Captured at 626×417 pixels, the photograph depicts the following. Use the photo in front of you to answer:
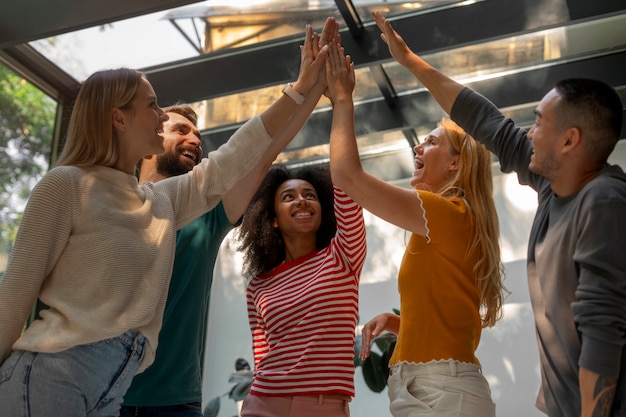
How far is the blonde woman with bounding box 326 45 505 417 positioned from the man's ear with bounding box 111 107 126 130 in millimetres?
584

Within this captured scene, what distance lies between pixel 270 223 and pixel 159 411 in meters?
0.91

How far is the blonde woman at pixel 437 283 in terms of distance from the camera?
81.7 inches

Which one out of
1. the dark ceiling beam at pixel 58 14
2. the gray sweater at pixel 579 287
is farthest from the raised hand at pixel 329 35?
the dark ceiling beam at pixel 58 14

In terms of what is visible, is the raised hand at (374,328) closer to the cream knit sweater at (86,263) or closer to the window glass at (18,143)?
the cream knit sweater at (86,263)

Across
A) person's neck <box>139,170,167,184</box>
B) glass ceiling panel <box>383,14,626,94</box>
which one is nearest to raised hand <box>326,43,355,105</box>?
person's neck <box>139,170,167,184</box>

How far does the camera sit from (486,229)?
223 cm

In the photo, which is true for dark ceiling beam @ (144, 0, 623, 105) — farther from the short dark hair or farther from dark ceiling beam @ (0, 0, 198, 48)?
the short dark hair

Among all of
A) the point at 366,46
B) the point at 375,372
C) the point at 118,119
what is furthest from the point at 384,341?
the point at 118,119

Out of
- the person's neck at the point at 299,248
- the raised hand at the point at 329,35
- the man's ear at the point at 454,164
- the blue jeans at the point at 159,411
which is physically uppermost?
the raised hand at the point at 329,35

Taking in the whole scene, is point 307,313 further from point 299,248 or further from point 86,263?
point 86,263

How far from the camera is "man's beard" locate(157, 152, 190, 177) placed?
2738 mm

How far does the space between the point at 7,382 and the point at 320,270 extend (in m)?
1.13

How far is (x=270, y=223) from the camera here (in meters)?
2.96

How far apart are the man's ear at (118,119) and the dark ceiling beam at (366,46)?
2288mm
